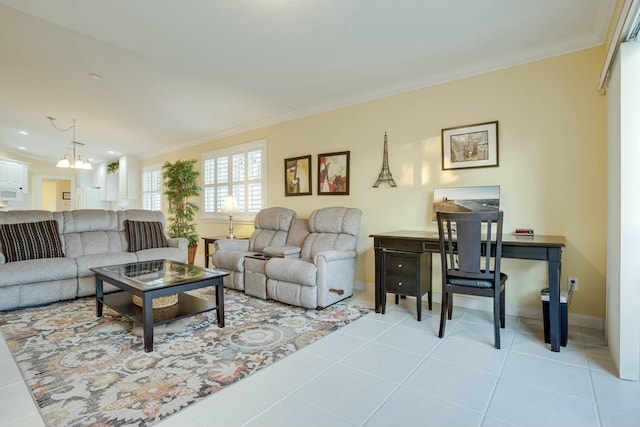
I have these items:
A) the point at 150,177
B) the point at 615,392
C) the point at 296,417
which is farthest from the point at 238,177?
the point at 615,392

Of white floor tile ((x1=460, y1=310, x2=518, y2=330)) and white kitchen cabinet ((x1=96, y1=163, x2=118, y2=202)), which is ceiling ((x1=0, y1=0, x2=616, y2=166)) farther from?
white kitchen cabinet ((x1=96, y1=163, x2=118, y2=202))

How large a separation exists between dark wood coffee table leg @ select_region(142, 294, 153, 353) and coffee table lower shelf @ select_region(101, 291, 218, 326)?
2.8 inches

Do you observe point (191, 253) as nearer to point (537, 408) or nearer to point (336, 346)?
point (336, 346)

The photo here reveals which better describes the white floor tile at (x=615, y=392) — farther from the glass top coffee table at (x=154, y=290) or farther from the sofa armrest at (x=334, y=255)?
the glass top coffee table at (x=154, y=290)

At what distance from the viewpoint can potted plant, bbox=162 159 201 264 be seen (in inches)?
240

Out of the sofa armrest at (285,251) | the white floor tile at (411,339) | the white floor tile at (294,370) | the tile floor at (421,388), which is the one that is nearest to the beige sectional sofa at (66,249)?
Answer: the tile floor at (421,388)

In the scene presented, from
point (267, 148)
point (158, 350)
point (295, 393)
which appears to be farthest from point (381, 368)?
point (267, 148)

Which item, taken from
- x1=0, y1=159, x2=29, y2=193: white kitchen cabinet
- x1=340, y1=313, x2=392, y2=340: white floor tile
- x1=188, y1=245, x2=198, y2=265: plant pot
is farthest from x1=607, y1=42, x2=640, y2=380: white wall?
x1=0, y1=159, x2=29, y2=193: white kitchen cabinet

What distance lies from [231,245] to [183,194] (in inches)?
91.1

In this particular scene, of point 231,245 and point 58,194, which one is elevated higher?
point 58,194

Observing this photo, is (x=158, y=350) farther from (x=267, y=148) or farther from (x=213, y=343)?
(x=267, y=148)

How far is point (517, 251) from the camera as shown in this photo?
8.13ft

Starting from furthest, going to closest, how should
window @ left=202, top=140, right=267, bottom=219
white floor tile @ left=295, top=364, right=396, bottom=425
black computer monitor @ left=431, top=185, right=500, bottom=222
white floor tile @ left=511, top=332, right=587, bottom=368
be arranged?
window @ left=202, top=140, right=267, bottom=219 < black computer monitor @ left=431, top=185, right=500, bottom=222 < white floor tile @ left=511, top=332, right=587, bottom=368 < white floor tile @ left=295, top=364, right=396, bottom=425

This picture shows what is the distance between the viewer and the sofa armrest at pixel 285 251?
388 cm
